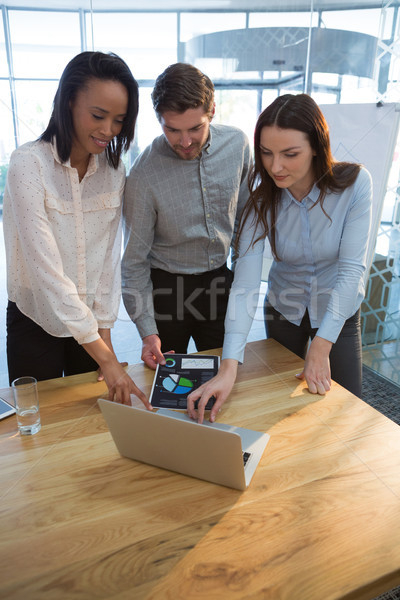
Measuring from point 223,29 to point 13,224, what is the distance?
2653 millimetres

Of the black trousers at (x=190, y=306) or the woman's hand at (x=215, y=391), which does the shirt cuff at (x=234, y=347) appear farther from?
the black trousers at (x=190, y=306)

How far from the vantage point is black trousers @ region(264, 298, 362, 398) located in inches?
64.4

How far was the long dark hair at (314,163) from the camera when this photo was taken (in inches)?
53.8

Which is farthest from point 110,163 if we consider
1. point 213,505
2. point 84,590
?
point 84,590

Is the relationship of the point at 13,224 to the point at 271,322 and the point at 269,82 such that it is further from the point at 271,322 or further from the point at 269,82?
the point at 269,82

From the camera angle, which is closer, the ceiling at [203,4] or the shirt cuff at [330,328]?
the shirt cuff at [330,328]

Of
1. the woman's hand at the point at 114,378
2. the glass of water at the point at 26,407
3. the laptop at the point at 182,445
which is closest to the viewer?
the laptop at the point at 182,445

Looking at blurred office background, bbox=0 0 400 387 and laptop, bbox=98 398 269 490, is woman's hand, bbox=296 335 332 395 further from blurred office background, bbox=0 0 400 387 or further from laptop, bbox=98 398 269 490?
blurred office background, bbox=0 0 400 387

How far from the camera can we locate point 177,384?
1364mm

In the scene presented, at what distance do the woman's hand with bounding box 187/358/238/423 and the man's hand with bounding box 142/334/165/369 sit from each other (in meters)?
0.21

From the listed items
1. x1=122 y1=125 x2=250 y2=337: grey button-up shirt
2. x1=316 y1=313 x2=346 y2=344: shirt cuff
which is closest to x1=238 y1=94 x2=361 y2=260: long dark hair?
x1=122 y1=125 x2=250 y2=337: grey button-up shirt

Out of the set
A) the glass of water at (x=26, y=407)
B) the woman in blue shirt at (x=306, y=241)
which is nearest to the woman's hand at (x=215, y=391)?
the woman in blue shirt at (x=306, y=241)

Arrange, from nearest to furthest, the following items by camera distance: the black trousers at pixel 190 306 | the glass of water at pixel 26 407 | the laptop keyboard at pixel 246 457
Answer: the laptop keyboard at pixel 246 457 < the glass of water at pixel 26 407 < the black trousers at pixel 190 306

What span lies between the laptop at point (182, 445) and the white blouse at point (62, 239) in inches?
15.6
